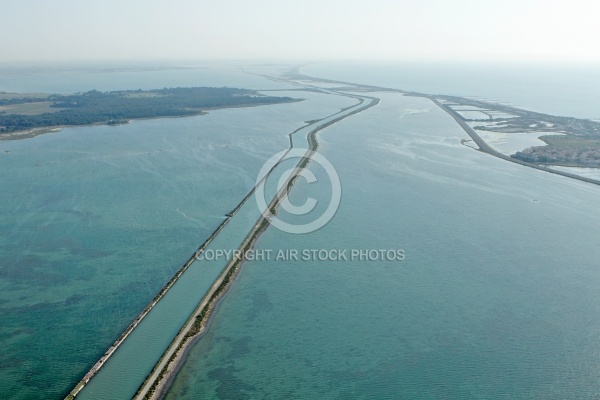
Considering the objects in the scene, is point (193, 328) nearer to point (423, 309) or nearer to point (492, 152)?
point (423, 309)

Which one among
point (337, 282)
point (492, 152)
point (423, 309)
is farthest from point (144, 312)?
point (492, 152)

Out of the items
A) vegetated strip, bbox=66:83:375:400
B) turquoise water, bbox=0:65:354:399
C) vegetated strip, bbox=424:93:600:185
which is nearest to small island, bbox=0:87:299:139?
turquoise water, bbox=0:65:354:399

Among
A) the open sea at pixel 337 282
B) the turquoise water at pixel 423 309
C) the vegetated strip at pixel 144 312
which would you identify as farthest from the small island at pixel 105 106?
the turquoise water at pixel 423 309

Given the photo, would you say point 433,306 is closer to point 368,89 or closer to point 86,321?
point 86,321

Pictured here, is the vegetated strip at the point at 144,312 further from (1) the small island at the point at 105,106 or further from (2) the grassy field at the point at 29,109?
(2) the grassy field at the point at 29,109

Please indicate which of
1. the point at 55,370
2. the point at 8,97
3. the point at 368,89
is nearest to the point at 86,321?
the point at 55,370
